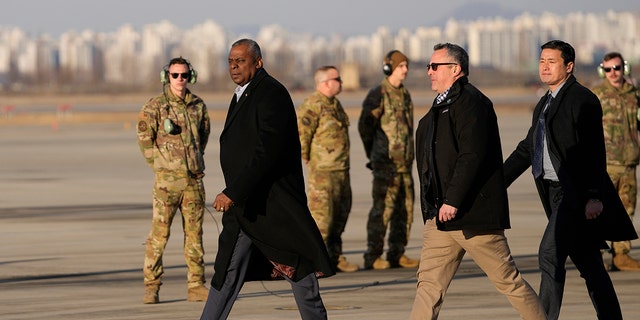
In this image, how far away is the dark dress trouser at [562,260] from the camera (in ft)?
29.7

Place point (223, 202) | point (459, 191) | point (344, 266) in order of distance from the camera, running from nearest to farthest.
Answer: point (459, 191), point (223, 202), point (344, 266)

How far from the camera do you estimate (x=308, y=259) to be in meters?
8.44

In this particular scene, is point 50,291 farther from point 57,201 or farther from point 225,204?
point 57,201

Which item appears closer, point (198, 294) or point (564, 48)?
point (564, 48)

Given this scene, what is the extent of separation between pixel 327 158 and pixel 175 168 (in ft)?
8.20

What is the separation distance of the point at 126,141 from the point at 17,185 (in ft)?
61.9

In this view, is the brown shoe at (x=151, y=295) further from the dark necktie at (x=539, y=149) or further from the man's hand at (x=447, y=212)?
the man's hand at (x=447, y=212)

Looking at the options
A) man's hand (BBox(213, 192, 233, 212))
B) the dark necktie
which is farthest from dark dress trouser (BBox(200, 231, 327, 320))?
the dark necktie

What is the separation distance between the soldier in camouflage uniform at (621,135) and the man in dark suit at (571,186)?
4.46m

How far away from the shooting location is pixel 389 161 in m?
14.0

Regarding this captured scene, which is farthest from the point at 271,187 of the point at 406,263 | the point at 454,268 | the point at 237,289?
the point at 406,263

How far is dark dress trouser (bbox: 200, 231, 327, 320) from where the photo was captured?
27.8 ft

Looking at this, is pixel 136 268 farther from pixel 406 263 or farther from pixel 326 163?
pixel 406 263

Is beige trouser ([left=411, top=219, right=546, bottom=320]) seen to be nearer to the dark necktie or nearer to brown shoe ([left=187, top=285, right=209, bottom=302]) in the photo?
the dark necktie
